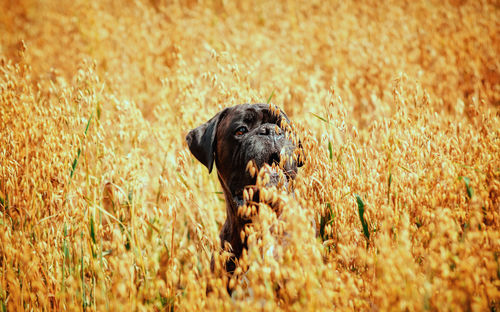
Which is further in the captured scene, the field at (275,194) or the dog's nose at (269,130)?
the dog's nose at (269,130)

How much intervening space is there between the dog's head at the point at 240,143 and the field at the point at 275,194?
0.19 m

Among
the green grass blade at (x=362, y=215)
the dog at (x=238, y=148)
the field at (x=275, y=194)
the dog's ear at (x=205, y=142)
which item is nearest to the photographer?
the field at (x=275, y=194)

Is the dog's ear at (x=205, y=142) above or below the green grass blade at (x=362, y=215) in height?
above

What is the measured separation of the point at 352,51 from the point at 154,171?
11.2 ft

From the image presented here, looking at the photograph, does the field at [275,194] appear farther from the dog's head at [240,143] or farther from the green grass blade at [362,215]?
the dog's head at [240,143]

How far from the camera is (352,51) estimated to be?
18.6 ft

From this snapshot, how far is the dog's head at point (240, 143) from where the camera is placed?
108 inches

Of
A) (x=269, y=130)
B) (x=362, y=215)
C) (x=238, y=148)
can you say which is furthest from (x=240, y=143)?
(x=362, y=215)

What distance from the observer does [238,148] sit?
9.57 ft

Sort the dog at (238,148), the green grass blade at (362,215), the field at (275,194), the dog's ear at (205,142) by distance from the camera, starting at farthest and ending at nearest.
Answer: the dog's ear at (205,142)
the dog at (238,148)
the green grass blade at (362,215)
the field at (275,194)

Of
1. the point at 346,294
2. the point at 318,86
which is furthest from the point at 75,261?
the point at 318,86

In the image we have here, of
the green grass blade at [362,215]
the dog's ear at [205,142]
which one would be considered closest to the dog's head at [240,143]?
the dog's ear at [205,142]

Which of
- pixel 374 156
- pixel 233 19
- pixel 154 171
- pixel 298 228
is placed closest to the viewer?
pixel 298 228

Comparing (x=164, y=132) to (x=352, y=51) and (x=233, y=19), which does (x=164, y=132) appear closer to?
(x=352, y=51)
